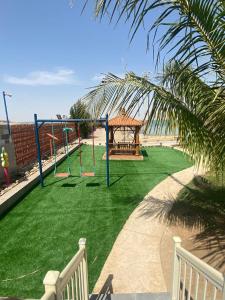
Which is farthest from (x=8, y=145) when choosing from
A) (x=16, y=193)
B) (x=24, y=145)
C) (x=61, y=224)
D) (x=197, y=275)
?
(x=197, y=275)

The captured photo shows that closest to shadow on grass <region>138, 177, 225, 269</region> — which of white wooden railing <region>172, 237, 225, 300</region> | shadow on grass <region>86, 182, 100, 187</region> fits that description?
white wooden railing <region>172, 237, 225, 300</region>

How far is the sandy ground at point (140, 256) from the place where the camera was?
3.74 meters

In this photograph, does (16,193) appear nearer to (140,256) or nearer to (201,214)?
(140,256)

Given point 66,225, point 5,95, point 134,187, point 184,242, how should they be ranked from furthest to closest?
point 5,95, point 134,187, point 66,225, point 184,242

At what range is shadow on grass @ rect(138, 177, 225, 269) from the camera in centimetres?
481

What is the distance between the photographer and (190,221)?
6156 mm

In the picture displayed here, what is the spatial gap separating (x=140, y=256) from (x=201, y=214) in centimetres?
277

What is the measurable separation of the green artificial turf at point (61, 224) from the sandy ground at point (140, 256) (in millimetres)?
199

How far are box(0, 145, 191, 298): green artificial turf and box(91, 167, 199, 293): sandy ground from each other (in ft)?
0.65

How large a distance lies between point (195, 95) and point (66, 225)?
4.31m

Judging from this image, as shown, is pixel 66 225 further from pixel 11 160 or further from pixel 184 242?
pixel 11 160

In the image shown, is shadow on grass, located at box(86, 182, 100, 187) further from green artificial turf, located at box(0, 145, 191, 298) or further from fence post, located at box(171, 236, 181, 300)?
fence post, located at box(171, 236, 181, 300)

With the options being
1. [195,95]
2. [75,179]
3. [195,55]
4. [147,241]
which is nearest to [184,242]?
[147,241]

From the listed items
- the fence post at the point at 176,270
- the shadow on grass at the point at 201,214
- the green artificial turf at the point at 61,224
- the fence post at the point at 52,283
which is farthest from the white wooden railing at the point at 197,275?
the green artificial turf at the point at 61,224
